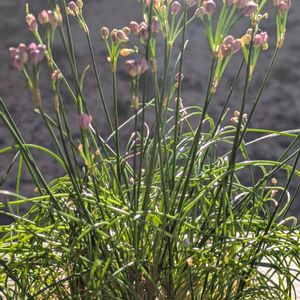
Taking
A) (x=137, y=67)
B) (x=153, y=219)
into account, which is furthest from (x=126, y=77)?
(x=137, y=67)

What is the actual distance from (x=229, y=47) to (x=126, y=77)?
262cm

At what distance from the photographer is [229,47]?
70 cm

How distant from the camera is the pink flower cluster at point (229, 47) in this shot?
0.70 m

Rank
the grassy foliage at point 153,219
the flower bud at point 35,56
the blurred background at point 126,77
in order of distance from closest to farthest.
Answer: the flower bud at point 35,56, the grassy foliage at point 153,219, the blurred background at point 126,77

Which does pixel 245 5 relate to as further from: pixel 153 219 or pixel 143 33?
pixel 153 219

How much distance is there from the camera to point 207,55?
3359mm

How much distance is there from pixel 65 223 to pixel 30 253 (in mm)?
55

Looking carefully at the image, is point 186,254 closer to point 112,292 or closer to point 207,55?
point 112,292

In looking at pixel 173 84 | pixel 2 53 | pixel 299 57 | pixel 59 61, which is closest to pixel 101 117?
pixel 59 61

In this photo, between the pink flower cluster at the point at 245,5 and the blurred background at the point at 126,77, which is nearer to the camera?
the pink flower cluster at the point at 245,5

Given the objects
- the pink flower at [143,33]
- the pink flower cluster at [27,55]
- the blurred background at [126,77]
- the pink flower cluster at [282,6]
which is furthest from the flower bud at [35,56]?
the blurred background at [126,77]

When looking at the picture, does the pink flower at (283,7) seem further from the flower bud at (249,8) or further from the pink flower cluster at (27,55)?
the pink flower cluster at (27,55)

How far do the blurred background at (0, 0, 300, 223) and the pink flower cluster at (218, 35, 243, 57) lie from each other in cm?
251

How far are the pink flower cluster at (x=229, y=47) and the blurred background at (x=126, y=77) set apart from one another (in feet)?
8.25
